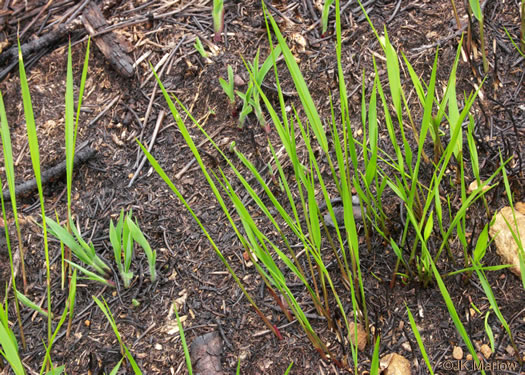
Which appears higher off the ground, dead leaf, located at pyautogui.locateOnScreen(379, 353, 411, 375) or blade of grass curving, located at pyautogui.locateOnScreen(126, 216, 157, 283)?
blade of grass curving, located at pyautogui.locateOnScreen(126, 216, 157, 283)

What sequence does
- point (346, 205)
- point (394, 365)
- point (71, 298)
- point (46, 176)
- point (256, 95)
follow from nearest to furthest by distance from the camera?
point (346, 205) → point (394, 365) → point (71, 298) → point (256, 95) → point (46, 176)

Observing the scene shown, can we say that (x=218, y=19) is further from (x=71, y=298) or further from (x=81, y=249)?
(x=71, y=298)

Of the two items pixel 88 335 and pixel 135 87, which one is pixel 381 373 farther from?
pixel 135 87

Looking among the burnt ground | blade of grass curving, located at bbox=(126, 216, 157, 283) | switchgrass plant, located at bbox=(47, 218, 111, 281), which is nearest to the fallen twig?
the burnt ground

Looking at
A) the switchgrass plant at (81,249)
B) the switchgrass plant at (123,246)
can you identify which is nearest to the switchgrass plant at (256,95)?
the switchgrass plant at (123,246)

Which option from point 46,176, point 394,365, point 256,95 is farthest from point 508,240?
point 46,176

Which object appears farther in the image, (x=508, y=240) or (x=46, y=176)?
(x=46, y=176)

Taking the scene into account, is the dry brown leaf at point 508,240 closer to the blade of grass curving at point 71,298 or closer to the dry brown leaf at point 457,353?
the dry brown leaf at point 457,353

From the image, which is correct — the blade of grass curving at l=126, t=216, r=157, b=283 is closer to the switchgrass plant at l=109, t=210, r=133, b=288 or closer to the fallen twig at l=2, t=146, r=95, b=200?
the switchgrass plant at l=109, t=210, r=133, b=288
